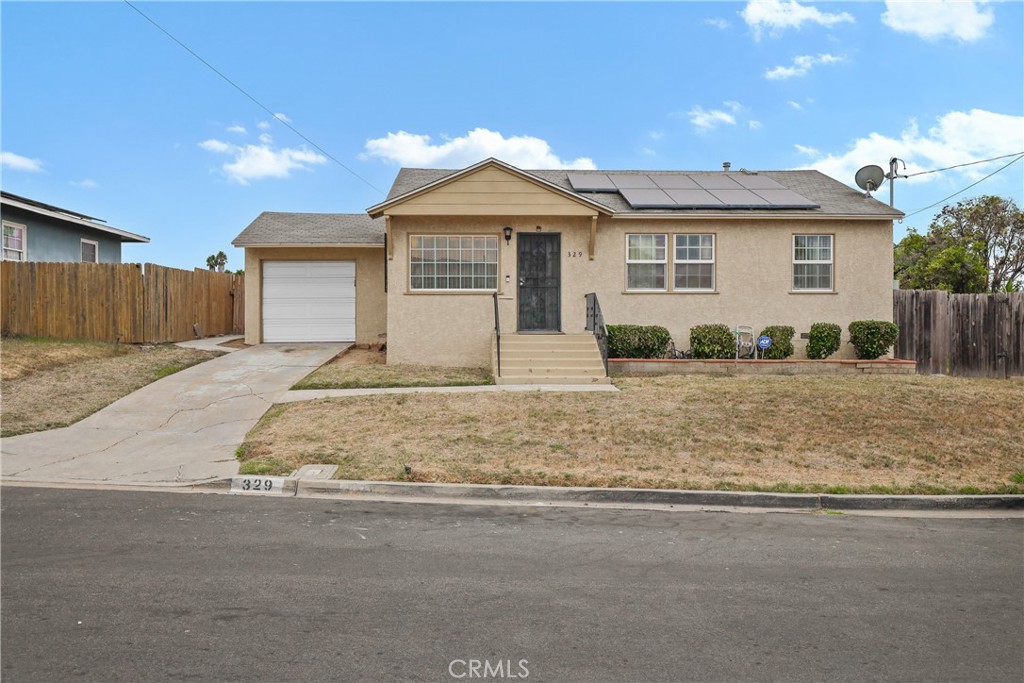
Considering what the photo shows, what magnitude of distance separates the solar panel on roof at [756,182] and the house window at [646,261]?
3568 mm

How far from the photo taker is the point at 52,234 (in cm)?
2059

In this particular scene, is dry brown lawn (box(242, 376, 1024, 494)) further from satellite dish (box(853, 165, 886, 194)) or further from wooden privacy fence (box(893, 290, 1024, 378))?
satellite dish (box(853, 165, 886, 194))

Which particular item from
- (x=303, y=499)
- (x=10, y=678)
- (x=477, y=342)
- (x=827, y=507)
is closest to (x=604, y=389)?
(x=477, y=342)

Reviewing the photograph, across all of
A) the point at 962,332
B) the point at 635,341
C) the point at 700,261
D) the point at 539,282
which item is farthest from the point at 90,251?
the point at 962,332

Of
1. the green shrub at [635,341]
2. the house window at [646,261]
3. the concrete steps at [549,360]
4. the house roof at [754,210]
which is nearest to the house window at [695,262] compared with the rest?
the house window at [646,261]

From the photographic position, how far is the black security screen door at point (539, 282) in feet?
53.4

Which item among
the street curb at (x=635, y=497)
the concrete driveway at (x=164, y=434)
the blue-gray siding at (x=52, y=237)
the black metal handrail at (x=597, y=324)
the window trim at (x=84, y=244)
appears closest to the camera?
the street curb at (x=635, y=497)

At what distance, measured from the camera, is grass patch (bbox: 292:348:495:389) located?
1301 cm

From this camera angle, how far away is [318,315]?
1916 cm

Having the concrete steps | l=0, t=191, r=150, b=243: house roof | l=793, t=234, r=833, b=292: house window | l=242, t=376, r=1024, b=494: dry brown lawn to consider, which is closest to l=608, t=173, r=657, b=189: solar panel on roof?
l=793, t=234, r=833, b=292: house window

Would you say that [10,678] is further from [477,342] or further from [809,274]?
[809,274]

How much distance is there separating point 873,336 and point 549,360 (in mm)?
7434

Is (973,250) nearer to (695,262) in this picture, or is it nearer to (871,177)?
(871,177)

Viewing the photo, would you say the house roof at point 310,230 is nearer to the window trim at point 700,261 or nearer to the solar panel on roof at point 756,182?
the window trim at point 700,261
